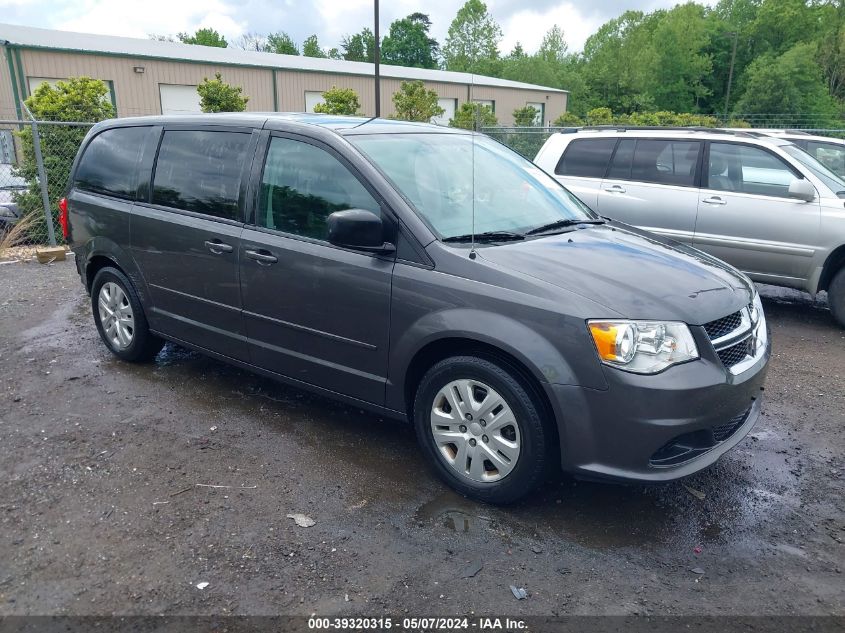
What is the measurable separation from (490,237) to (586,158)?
15.6 ft

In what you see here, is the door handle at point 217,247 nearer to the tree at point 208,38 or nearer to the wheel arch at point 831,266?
the wheel arch at point 831,266

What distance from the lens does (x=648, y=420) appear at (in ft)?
9.37

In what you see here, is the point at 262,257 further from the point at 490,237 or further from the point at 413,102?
the point at 413,102

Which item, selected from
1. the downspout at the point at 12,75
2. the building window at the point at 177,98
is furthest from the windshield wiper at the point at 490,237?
the building window at the point at 177,98

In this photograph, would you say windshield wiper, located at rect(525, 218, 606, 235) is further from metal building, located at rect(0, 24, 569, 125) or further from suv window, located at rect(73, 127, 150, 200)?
metal building, located at rect(0, 24, 569, 125)

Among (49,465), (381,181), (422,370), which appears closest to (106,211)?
(49,465)

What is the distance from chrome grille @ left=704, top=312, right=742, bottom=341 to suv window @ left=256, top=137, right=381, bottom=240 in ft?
5.83

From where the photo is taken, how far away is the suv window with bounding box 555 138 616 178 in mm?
7656

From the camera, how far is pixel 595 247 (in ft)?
11.7

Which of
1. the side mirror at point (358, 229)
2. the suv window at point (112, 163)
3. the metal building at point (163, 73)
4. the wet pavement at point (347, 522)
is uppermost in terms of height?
the metal building at point (163, 73)

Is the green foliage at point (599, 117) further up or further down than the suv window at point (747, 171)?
further up

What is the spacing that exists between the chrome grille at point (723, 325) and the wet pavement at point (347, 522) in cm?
92

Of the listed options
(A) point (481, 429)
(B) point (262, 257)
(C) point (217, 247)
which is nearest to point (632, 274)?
(A) point (481, 429)

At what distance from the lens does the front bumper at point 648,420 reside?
2852 mm
